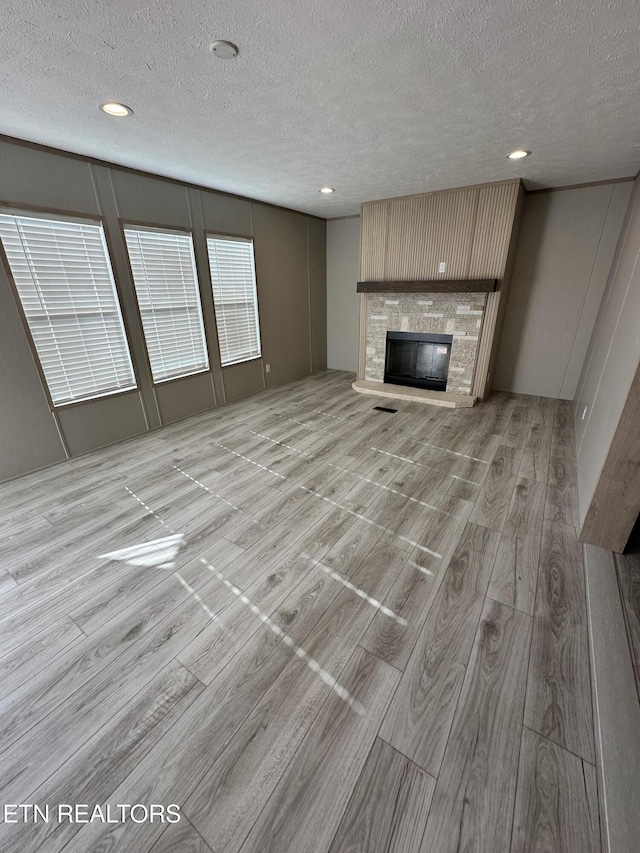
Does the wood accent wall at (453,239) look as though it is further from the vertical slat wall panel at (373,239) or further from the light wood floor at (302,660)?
the light wood floor at (302,660)

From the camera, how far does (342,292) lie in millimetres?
5777

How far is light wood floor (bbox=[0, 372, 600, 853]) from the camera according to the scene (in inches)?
40.0

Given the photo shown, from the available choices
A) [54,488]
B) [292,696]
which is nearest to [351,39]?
[292,696]

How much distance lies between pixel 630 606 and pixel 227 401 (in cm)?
426

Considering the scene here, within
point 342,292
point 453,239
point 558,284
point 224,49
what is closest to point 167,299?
point 224,49

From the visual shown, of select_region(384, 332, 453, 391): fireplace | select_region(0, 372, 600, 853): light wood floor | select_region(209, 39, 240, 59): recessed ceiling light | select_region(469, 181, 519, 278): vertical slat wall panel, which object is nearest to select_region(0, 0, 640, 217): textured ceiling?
select_region(209, 39, 240, 59): recessed ceiling light

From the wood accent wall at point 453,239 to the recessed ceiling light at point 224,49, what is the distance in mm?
3149

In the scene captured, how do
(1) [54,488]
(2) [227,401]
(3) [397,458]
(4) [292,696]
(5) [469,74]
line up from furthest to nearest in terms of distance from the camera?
1. (2) [227,401]
2. (3) [397,458]
3. (1) [54,488]
4. (5) [469,74]
5. (4) [292,696]

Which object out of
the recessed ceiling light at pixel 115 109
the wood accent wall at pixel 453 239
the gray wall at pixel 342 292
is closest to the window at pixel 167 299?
the recessed ceiling light at pixel 115 109

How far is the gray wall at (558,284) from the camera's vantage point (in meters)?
3.70

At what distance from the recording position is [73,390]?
310cm

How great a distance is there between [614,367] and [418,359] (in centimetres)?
256

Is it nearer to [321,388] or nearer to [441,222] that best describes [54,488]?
[321,388]

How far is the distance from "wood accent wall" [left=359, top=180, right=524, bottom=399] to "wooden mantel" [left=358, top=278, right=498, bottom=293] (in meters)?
0.06
